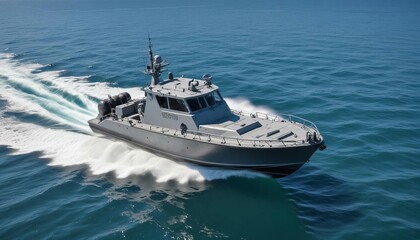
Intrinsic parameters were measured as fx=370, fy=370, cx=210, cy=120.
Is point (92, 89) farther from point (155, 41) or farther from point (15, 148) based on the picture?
point (155, 41)

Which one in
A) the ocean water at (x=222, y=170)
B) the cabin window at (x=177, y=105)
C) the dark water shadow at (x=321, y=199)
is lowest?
the dark water shadow at (x=321, y=199)

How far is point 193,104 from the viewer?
1939 centimetres

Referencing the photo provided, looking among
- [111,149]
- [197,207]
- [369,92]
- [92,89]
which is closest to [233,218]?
[197,207]

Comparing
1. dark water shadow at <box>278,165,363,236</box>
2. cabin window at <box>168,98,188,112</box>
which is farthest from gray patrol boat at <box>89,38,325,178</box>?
dark water shadow at <box>278,165,363,236</box>

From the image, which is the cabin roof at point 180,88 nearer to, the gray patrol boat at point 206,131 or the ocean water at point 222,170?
the gray patrol boat at point 206,131

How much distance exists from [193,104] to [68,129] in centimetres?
1078

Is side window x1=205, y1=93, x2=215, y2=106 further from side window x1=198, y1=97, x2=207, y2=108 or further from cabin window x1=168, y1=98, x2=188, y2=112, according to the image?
cabin window x1=168, y1=98, x2=188, y2=112

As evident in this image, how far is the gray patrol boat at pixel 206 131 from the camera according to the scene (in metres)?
17.1

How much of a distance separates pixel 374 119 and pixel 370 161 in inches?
235

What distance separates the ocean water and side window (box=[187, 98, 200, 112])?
10.0 feet

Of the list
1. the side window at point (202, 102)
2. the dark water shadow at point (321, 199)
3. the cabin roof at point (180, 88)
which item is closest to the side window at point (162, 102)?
the cabin roof at point (180, 88)

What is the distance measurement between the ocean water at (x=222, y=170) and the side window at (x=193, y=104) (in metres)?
3.05

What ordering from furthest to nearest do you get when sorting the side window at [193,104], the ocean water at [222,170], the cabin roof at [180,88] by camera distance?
the cabin roof at [180,88], the side window at [193,104], the ocean water at [222,170]

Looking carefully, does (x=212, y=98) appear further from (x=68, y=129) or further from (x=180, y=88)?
(x=68, y=129)
